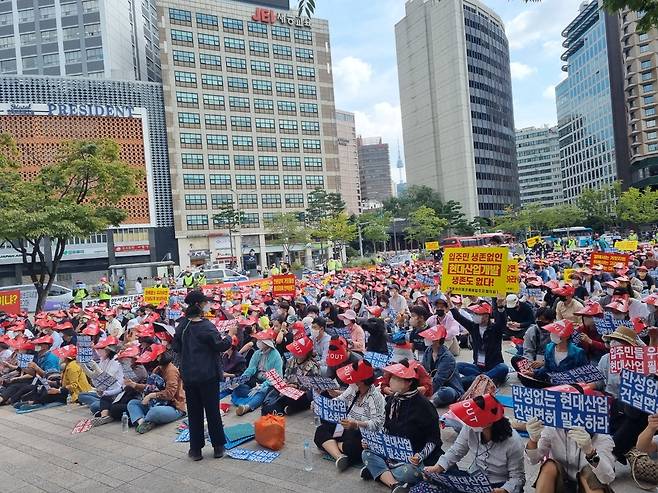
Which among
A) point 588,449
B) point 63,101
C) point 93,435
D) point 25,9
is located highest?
point 25,9

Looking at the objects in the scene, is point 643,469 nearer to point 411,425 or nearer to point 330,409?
point 411,425

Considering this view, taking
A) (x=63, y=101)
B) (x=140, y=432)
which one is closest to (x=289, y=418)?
(x=140, y=432)

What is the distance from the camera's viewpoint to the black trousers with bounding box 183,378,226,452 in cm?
657

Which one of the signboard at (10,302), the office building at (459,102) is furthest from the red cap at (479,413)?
the office building at (459,102)

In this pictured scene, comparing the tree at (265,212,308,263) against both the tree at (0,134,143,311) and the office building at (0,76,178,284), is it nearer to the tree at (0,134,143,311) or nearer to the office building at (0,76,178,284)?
the office building at (0,76,178,284)

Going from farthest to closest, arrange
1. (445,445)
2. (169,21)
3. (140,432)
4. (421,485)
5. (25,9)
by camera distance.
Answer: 1. (25,9)
2. (169,21)
3. (140,432)
4. (445,445)
5. (421,485)

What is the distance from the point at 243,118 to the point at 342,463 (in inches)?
2447

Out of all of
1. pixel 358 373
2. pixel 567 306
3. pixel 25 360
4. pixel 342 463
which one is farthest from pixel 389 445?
pixel 25 360

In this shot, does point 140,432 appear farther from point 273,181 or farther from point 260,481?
point 273,181

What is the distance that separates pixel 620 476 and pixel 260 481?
3681 mm

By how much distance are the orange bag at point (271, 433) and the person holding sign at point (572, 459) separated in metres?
3.34

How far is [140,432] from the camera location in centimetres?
792

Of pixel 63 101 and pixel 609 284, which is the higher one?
pixel 63 101

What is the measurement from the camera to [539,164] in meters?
160
